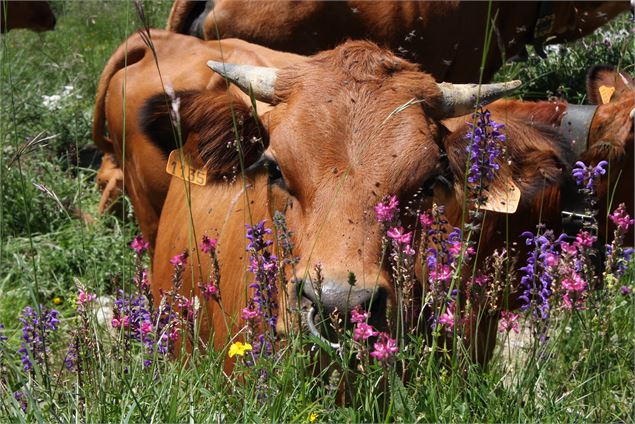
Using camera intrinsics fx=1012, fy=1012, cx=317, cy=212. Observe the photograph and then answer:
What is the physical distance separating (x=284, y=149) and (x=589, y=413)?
153cm

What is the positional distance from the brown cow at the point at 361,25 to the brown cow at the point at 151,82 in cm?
78

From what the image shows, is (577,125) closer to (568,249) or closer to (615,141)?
(615,141)

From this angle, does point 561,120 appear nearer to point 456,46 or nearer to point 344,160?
point 344,160

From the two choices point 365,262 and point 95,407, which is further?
→ point 365,262

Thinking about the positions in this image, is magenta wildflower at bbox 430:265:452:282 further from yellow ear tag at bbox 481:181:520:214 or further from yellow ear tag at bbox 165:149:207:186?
yellow ear tag at bbox 165:149:207:186

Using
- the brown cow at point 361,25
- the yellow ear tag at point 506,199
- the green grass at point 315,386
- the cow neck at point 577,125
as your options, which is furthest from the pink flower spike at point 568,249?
the brown cow at point 361,25

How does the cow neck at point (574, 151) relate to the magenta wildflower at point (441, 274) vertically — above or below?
below

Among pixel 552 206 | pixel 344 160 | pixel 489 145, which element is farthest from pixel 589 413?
pixel 552 206

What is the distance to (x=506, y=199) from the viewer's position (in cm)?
412

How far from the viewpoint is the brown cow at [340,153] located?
3.41 meters

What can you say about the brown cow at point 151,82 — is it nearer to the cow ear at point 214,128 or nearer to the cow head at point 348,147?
the cow ear at point 214,128

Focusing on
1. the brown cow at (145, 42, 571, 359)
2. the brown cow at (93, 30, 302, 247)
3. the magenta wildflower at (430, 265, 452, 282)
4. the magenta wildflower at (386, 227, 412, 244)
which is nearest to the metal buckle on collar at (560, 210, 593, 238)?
the brown cow at (145, 42, 571, 359)

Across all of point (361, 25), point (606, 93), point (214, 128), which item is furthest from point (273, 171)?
point (361, 25)

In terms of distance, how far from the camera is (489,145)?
3.08m
